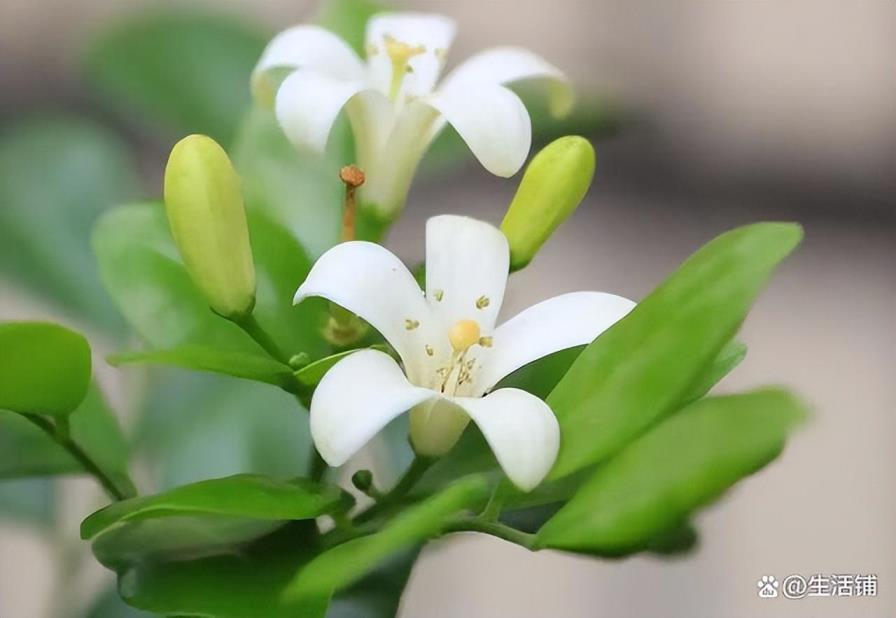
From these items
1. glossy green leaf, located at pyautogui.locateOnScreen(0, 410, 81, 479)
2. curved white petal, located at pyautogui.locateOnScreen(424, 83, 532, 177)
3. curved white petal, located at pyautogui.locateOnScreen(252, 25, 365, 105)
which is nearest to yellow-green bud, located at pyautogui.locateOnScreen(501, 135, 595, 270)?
curved white petal, located at pyautogui.locateOnScreen(424, 83, 532, 177)

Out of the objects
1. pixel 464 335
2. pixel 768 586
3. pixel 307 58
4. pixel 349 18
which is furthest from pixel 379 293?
pixel 768 586

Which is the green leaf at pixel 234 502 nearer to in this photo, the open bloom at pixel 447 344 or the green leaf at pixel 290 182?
the open bloom at pixel 447 344

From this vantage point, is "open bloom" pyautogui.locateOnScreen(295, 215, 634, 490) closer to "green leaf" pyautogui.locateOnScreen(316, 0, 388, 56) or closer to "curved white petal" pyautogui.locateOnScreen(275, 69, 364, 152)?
"curved white petal" pyautogui.locateOnScreen(275, 69, 364, 152)

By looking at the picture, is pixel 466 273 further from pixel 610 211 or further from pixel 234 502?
pixel 610 211

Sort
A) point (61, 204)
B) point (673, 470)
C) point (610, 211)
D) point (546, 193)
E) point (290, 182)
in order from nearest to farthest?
1. point (673, 470)
2. point (546, 193)
3. point (290, 182)
4. point (61, 204)
5. point (610, 211)

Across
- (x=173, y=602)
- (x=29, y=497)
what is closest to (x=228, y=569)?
(x=173, y=602)

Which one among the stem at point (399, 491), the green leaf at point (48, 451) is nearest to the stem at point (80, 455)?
the green leaf at point (48, 451)
